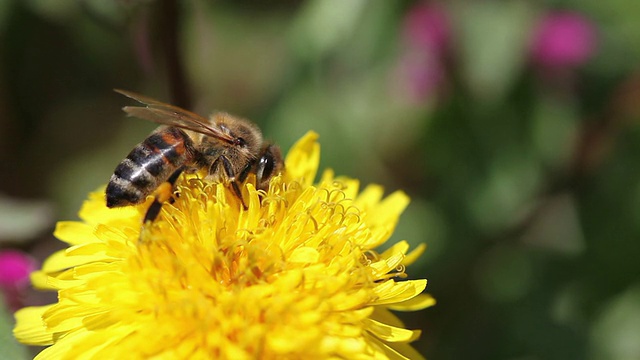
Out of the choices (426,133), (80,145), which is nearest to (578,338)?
(426,133)

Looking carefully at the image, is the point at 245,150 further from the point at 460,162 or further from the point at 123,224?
the point at 460,162

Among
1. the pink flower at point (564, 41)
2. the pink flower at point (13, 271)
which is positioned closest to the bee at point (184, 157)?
the pink flower at point (13, 271)

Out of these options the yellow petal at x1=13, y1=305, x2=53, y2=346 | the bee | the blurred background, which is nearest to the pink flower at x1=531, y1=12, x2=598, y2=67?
the blurred background

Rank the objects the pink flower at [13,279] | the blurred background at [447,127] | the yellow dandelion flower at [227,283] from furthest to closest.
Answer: the blurred background at [447,127] → the pink flower at [13,279] → the yellow dandelion flower at [227,283]

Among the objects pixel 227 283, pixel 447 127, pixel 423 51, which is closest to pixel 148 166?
pixel 227 283

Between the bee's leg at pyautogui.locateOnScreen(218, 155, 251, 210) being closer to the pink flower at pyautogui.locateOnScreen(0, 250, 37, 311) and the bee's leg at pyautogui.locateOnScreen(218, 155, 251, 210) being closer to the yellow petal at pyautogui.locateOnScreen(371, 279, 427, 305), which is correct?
the yellow petal at pyautogui.locateOnScreen(371, 279, 427, 305)

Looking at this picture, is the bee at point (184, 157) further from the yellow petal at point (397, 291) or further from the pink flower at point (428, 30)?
the pink flower at point (428, 30)

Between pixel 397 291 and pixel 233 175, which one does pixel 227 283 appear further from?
pixel 397 291
